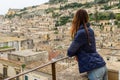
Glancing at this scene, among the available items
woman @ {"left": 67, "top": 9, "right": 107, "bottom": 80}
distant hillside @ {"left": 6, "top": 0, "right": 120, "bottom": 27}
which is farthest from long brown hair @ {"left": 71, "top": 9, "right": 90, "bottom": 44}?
distant hillside @ {"left": 6, "top": 0, "right": 120, "bottom": 27}

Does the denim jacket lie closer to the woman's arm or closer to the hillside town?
the woman's arm

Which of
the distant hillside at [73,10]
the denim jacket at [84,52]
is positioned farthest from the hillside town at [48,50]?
the denim jacket at [84,52]

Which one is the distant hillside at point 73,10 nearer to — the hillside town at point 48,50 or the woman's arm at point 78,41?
the hillside town at point 48,50

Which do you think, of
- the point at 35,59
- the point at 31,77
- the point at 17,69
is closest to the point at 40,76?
the point at 31,77

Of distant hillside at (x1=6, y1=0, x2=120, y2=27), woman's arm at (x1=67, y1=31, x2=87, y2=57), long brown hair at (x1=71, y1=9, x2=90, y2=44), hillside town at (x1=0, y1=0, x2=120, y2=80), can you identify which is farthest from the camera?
Result: distant hillside at (x1=6, y1=0, x2=120, y2=27)

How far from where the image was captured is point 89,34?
11.7 feet

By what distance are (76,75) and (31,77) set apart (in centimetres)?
1395

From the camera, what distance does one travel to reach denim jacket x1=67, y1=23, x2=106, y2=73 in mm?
3500

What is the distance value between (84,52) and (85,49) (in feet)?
0.14

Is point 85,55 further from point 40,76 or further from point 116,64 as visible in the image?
point 40,76

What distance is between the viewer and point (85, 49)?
3561mm

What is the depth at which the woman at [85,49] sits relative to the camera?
351cm

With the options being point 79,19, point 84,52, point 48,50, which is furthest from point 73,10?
point 84,52

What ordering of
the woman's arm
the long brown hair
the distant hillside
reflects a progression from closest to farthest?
1. the woman's arm
2. the long brown hair
3. the distant hillside
